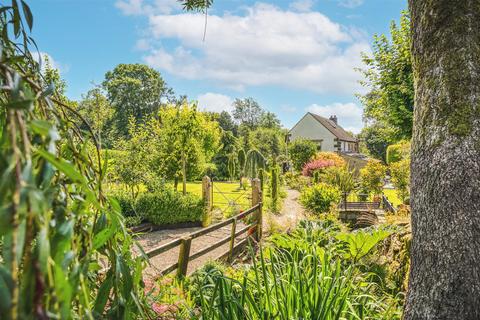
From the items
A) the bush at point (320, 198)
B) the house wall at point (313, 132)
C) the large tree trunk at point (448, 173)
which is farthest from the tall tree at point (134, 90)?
the large tree trunk at point (448, 173)

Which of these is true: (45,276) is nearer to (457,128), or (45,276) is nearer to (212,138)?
(457,128)

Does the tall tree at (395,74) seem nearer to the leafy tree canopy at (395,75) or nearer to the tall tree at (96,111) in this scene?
the leafy tree canopy at (395,75)

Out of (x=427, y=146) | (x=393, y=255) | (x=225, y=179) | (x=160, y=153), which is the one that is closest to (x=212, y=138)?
(x=225, y=179)

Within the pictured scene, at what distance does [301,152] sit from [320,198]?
1549 centimetres

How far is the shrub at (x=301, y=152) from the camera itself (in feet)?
91.3

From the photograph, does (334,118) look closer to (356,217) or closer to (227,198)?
(227,198)

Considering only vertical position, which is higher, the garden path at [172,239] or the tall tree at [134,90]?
the tall tree at [134,90]

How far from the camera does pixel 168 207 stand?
1109 cm

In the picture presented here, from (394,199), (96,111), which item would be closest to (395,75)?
(394,199)

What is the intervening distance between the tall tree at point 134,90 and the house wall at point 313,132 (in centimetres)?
1801

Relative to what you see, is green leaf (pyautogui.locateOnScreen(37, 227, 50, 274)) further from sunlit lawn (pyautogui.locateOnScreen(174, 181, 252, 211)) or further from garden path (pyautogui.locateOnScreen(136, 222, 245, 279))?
sunlit lawn (pyautogui.locateOnScreen(174, 181, 252, 211))

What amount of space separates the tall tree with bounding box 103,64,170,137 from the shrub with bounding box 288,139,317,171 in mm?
22163

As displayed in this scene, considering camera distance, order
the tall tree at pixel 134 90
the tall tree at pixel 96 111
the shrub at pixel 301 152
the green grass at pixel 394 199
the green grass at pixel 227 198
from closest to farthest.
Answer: the tall tree at pixel 96 111
the green grass at pixel 227 198
the green grass at pixel 394 199
the shrub at pixel 301 152
the tall tree at pixel 134 90

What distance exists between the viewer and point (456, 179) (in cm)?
154
